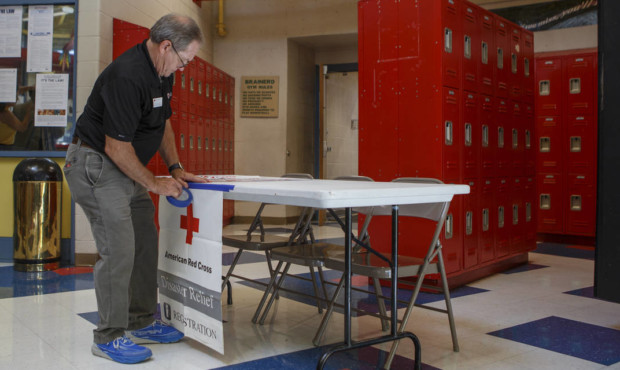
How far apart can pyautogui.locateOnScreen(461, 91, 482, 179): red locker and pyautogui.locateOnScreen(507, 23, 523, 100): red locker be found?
2.26ft

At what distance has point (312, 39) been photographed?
7879 millimetres

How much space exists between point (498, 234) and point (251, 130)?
4.39 metres

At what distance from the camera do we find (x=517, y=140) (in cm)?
466

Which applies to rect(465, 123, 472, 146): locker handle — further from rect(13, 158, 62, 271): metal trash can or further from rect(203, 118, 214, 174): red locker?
rect(203, 118, 214, 174): red locker

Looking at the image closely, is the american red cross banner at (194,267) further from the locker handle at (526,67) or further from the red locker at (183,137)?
the locker handle at (526,67)

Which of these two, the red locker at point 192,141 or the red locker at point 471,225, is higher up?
the red locker at point 192,141

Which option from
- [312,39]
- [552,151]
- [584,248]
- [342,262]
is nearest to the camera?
[342,262]

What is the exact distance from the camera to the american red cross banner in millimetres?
2238

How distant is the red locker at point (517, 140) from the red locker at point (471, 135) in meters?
0.64

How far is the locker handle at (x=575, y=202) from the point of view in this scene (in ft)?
19.9

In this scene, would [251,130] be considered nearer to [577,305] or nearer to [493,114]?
[493,114]

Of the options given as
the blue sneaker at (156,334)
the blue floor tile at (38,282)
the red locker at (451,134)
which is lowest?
the blue floor tile at (38,282)

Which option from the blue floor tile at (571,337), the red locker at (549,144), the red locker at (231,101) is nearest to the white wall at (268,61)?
the red locker at (231,101)

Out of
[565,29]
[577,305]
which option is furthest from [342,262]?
[565,29]
